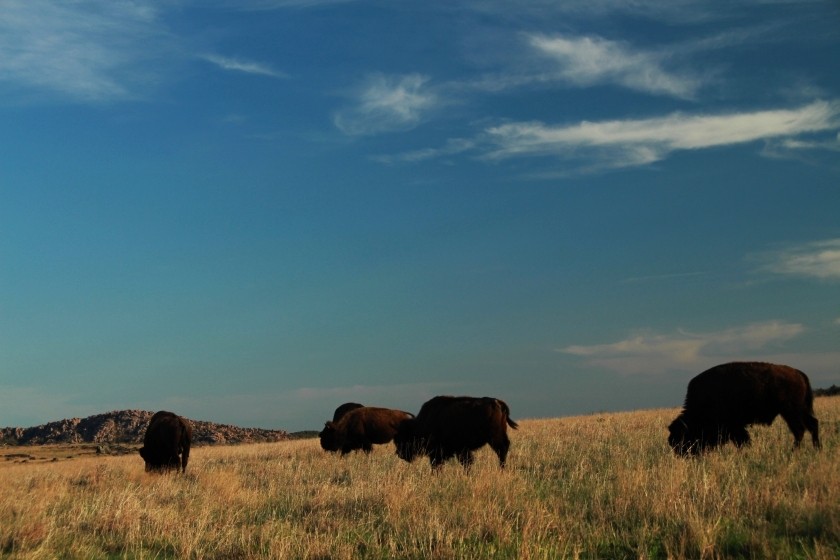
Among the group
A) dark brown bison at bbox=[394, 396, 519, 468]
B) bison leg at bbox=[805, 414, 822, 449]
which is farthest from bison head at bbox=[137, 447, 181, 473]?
bison leg at bbox=[805, 414, 822, 449]

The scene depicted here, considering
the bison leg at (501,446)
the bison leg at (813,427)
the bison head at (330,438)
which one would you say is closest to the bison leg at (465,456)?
the bison leg at (501,446)

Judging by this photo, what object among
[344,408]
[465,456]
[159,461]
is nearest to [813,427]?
[465,456]

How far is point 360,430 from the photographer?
2652cm

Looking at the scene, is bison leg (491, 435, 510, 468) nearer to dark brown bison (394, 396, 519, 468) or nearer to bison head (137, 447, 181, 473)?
dark brown bison (394, 396, 519, 468)

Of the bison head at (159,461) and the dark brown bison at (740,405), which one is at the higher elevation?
the dark brown bison at (740,405)

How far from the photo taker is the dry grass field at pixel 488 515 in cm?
819

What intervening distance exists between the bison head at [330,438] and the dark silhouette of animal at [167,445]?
547 centimetres

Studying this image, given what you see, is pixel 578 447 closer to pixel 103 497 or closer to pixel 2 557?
pixel 103 497

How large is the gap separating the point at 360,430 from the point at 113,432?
49150 mm

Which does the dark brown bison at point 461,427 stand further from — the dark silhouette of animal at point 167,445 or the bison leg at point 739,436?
the dark silhouette of animal at point 167,445

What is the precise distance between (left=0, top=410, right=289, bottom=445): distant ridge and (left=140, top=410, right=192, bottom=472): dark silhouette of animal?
42.1 meters

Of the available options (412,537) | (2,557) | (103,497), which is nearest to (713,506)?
(412,537)

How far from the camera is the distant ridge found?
64938mm

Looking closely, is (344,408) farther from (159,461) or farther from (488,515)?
(488,515)
